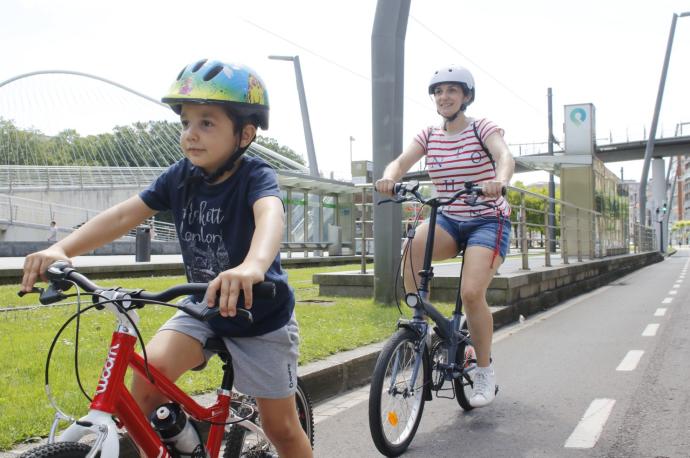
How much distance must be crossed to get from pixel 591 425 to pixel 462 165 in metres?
1.63

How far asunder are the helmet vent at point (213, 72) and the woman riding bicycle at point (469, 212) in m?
1.90

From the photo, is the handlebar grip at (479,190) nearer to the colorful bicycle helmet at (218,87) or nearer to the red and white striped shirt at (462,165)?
the red and white striped shirt at (462,165)

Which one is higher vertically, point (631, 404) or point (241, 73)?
point (241, 73)

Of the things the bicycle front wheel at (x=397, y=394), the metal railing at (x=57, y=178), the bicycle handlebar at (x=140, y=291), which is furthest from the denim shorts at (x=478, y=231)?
the metal railing at (x=57, y=178)

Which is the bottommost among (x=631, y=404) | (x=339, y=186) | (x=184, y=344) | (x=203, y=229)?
(x=631, y=404)

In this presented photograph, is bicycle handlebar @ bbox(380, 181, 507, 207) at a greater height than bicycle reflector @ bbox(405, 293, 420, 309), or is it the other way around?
bicycle handlebar @ bbox(380, 181, 507, 207)

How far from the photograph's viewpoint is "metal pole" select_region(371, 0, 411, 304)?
27.1 feet

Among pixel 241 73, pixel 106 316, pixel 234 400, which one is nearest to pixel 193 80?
pixel 241 73

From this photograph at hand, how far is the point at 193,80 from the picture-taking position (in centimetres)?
223

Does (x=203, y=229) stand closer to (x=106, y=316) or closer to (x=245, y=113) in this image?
(x=245, y=113)

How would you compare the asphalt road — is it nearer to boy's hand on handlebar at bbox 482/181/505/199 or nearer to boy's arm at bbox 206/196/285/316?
boy's hand on handlebar at bbox 482/181/505/199

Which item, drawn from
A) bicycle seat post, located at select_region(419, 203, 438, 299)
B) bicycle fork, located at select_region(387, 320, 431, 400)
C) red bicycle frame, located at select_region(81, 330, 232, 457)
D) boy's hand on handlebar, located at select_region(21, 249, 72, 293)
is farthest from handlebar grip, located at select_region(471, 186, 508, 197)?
boy's hand on handlebar, located at select_region(21, 249, 72, 293)

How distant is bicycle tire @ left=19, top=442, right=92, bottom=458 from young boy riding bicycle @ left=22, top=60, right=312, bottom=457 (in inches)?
15.1

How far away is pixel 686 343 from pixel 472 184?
4.23 meters
